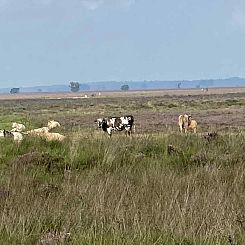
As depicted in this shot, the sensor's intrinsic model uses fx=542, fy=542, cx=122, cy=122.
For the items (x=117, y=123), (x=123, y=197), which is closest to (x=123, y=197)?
(x=123, y=197)

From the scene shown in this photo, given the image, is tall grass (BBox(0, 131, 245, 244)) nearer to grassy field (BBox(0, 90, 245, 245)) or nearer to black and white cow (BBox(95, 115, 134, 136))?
grassy field (BBox(0, 90, 245, 245))

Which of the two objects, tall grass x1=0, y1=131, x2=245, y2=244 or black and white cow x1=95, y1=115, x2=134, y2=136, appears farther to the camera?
black and white cow x1=95, y1=115, x2=134, y2=136

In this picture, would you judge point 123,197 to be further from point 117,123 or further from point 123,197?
point 117,123

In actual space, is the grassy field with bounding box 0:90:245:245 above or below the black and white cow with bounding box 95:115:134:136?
above

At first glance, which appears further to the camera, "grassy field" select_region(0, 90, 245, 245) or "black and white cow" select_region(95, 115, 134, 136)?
"black and white cow" select_region(95, 115, 134, 136)

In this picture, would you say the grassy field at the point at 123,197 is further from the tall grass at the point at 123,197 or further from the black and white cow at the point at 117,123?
the black and white cow at the point at 117,123

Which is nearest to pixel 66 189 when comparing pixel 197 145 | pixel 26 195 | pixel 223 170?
pixel 26 195

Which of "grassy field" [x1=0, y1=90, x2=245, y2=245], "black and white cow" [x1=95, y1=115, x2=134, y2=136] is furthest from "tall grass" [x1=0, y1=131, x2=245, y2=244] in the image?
"black and white cow" [x1=95, y1=115, x2=134, y2=136]

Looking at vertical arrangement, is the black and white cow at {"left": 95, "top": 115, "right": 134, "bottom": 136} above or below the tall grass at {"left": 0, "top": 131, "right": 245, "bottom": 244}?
below

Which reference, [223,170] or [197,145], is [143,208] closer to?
[223,170]

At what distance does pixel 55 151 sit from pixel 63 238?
6.77 meters

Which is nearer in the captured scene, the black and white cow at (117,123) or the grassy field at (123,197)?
the grassy field at (123,197)

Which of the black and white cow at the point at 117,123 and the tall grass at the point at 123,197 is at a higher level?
the tall grass at the point at 123,197

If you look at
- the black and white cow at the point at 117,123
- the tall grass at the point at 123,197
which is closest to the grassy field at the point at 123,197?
the tall grass at the point at 123,197
